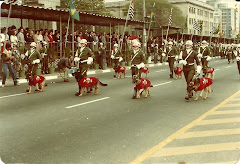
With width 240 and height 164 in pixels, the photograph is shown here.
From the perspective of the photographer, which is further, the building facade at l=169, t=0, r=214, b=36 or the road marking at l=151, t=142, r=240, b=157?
the building facade at l=169, t=0, r=214, b=36

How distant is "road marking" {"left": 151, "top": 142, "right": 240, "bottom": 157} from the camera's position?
227 inches

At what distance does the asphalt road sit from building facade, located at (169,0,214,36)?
78550mm

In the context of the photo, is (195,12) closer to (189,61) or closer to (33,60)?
(33,60)

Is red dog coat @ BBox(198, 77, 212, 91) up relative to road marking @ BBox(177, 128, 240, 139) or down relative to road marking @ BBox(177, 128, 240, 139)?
up

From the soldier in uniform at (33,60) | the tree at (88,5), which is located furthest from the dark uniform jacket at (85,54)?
the tree at (88,5)

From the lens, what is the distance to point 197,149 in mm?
5926

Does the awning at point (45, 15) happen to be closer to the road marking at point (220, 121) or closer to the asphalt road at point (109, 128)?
the asphalt road at point (109, 128)

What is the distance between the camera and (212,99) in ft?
40.1

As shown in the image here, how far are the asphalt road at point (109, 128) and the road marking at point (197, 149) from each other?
0.05ft

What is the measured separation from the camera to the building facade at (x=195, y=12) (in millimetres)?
96375

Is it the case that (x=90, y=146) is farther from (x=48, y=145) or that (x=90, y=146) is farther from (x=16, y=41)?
(x=16, y=41)

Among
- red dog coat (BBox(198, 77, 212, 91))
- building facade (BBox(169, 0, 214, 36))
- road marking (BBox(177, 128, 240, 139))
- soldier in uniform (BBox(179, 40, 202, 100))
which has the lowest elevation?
road marking (BBox(177, 128, 240, 139))

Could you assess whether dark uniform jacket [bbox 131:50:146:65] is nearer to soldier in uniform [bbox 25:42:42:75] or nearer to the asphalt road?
the asphalt road

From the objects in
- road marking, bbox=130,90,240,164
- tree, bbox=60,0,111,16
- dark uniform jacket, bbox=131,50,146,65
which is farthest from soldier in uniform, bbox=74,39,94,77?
tree, bbox=60,0,111,16
